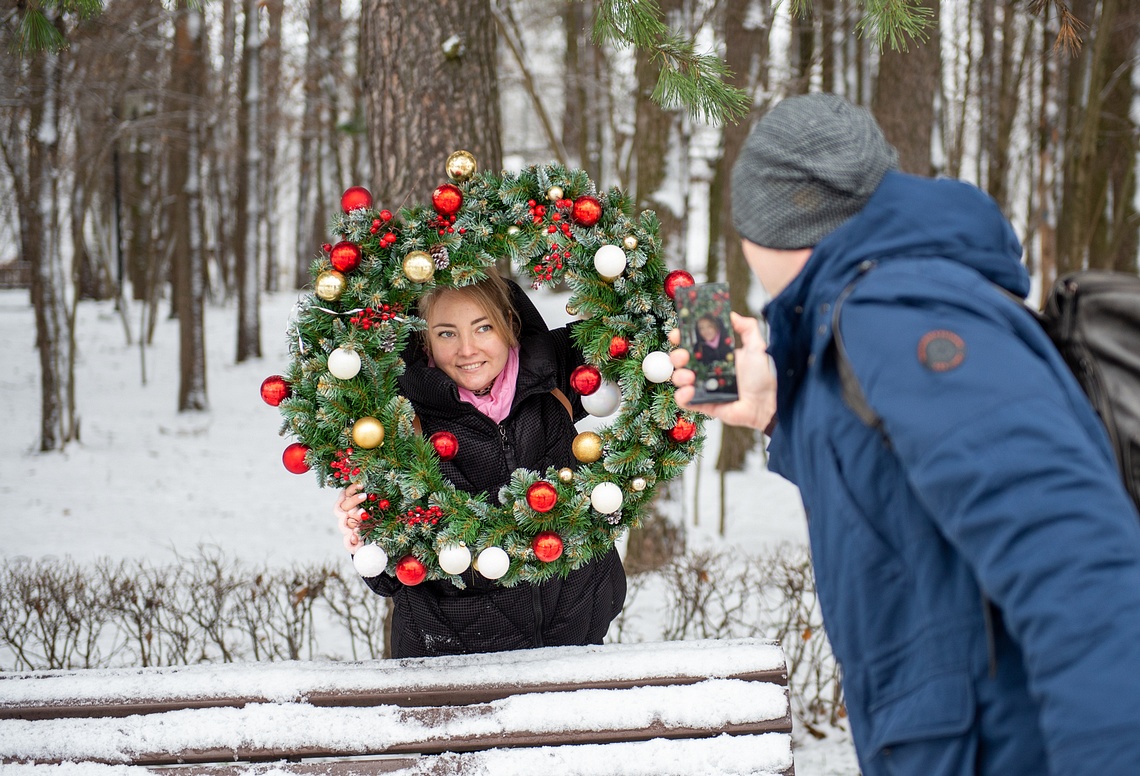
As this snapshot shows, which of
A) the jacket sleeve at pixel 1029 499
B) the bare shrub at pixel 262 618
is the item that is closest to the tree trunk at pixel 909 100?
the bare shrub at pixel 262 618

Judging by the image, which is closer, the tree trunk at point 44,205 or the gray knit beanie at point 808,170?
the gray knit beanie at point 808,170

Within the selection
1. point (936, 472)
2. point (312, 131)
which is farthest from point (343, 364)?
point (312, 131)

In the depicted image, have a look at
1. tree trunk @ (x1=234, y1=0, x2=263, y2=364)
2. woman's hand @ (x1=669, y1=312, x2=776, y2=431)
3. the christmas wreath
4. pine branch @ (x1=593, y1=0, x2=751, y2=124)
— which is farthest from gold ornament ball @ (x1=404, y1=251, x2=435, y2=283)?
tree trunk @ (x1=234, y1=0, x2=263, y2=364)

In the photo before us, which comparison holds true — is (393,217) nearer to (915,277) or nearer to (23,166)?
(915,277)

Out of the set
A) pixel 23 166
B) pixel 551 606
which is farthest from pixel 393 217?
pixel 23 166

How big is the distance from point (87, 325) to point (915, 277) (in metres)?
19.7

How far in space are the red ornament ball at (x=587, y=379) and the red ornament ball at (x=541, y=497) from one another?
0.43 m

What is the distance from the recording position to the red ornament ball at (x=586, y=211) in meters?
2.75

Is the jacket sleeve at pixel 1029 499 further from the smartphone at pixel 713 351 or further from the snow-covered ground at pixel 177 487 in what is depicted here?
the snow-covered ground at pixel 177 487

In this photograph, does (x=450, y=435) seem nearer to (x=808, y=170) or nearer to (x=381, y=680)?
(x=381, y=680)

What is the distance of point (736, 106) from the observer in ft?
10.1

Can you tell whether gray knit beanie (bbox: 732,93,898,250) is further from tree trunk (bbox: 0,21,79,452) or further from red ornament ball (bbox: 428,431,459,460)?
tree trunk (bbox: 0,21,79,452)

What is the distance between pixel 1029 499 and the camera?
3.70 feet

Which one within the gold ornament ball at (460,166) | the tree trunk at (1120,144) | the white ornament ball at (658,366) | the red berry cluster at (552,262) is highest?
the tree trunk at (1120,144)
